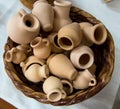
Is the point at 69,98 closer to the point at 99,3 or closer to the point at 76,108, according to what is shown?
the point at 76,108

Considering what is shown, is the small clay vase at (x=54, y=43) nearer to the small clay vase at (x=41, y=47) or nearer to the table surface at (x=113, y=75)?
the small clay vase at (x=41, y=47)

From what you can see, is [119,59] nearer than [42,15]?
No

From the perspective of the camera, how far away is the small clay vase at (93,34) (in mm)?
532

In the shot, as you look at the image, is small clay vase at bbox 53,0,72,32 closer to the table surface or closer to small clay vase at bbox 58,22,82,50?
small clay vase at bbox 58,22,82,50

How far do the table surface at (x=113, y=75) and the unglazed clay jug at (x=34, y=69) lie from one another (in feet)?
0.26

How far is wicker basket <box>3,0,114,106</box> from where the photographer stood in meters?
0.49

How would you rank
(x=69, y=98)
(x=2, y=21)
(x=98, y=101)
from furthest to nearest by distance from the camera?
1. (x=2, y=21)
2. (x=98, y=101)
3. (x=69, y=98)

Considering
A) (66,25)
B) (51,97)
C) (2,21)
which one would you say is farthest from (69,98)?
(2,21)

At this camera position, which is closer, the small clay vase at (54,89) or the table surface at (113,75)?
the small clay vase at (54,89)

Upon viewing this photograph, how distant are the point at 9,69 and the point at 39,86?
0.06 m

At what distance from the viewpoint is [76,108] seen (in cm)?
58

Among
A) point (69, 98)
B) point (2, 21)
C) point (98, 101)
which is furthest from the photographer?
point (2, 21)

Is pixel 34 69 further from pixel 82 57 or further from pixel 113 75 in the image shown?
pixel 113 75

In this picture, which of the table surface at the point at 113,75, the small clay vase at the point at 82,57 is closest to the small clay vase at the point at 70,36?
the small clay vase at the point at 82,57
